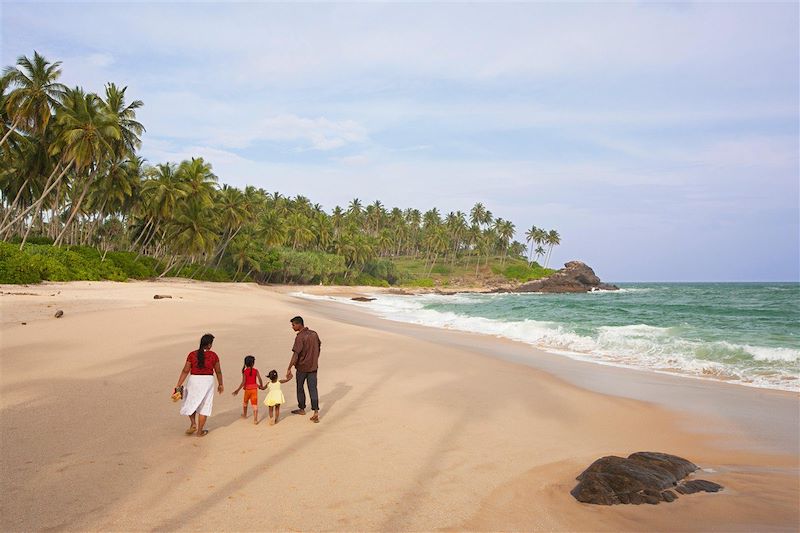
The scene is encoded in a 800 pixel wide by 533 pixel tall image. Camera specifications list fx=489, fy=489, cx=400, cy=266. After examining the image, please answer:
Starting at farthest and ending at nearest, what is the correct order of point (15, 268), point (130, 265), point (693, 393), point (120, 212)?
point (120, 212)
point (130, 265)
point (15, 268)
point (693, 393)

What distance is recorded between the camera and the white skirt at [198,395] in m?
6.70

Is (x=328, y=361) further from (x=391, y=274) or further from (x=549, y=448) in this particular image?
(x=391, y=274)

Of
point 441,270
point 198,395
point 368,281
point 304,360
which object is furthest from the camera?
point 441,270

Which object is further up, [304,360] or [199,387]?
[304,360]

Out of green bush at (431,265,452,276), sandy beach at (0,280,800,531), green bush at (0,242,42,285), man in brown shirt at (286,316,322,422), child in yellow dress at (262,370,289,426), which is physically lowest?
sandy beach at (0,280,800,531)

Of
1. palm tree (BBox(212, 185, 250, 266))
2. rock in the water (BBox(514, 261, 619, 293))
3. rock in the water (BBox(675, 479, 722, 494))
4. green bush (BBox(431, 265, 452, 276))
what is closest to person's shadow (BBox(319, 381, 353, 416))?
rock in the water (BBox(675, 479, 722, 494))

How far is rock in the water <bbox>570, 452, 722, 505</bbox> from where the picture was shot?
5.05 m

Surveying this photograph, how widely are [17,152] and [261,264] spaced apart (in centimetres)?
3591

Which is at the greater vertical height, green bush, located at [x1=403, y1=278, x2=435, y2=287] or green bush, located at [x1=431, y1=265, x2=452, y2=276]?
green bush, located at [x1=431, y1=265, x2=452, y2=276]

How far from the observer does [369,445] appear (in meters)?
6.59

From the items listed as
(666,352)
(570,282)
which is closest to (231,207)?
(666,352)

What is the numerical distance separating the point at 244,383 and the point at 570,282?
11452cm

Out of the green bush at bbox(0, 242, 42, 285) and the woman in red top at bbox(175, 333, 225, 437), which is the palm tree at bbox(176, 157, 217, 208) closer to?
the green bush at bbox(0, 242, 42, 285)

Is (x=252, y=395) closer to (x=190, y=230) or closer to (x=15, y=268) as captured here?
(x=15, y=268)
